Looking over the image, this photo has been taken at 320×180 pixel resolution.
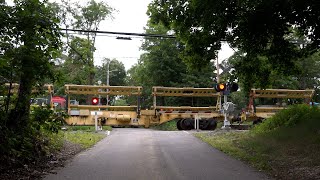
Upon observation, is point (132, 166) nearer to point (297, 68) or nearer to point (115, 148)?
point (115, 148)

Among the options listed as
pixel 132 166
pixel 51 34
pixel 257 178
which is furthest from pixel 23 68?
pixel 257 178

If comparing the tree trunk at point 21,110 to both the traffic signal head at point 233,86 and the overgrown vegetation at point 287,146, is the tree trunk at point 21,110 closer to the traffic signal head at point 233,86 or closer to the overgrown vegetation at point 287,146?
the overgrown vegetation at point 287,146

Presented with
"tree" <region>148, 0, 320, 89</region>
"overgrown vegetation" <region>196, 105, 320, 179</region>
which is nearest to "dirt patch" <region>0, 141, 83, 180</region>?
"overgrown vegetation" <region>196, 105, 320, 179</region>

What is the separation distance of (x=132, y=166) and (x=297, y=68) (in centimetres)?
805

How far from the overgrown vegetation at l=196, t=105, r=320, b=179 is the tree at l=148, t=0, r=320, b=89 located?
6.42ft

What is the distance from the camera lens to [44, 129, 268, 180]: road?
27.4 feet

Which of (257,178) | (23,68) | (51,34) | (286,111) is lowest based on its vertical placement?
(257,178)

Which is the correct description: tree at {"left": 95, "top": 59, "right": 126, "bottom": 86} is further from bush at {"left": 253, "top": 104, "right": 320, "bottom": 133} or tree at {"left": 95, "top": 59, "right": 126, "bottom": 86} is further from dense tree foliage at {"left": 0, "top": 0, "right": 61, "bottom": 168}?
dense tree foliage at {"left": 0, "top": 0, "right": 61, "bottom": 168}

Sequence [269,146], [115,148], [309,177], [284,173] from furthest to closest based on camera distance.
Answer: [115,148] < [269,146] < [284,173] < [309,177]

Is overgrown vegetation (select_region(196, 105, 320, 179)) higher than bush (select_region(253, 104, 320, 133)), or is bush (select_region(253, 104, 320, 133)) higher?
bush (select_region(253, 104, 320, 133))

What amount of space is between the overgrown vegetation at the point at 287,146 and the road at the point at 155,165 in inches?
21.4

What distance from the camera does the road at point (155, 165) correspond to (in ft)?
27.4

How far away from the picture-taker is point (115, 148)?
→ 13406mm

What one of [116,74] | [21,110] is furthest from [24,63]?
[116,74]
